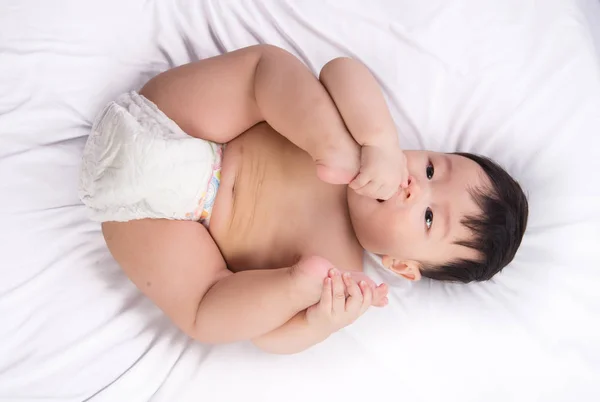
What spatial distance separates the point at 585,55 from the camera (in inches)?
60.0

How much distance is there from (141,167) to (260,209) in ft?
0.92

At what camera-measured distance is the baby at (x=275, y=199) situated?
112 cm

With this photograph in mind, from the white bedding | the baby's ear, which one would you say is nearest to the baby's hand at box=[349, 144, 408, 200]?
the baby's ear

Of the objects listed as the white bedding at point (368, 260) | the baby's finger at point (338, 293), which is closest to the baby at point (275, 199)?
the baby's finger at point (338, 293)

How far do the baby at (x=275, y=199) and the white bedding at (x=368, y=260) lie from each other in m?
0.11

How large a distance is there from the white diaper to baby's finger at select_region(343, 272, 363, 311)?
0.35 meters

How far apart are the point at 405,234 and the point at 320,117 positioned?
308 mm

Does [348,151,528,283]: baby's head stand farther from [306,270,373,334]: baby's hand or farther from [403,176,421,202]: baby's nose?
[306,270,373,334]: baby's hand

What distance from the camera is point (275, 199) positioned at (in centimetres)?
126

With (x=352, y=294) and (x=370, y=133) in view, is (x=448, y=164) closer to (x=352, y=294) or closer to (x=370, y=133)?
(x=370, y=133)

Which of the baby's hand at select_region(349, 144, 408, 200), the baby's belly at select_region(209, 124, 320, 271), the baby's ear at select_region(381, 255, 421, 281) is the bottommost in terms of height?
the baby's ear at select_region(381, 255, 421, 281)

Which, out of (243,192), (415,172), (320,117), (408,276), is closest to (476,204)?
(415,172)

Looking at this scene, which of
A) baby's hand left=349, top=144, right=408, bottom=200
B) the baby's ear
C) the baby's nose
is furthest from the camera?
the baby's ear

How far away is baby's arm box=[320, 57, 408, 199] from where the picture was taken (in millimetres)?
1076
